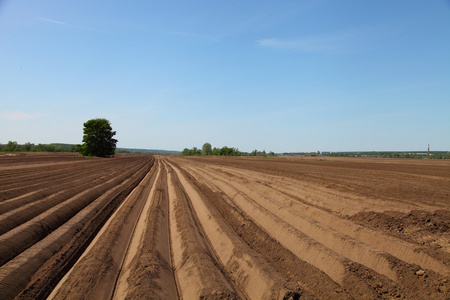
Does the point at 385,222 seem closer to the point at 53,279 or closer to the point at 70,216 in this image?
the point at 53,279

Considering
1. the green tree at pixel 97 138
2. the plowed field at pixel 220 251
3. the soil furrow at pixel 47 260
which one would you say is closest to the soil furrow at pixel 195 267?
the plowed field at pixel 220 251

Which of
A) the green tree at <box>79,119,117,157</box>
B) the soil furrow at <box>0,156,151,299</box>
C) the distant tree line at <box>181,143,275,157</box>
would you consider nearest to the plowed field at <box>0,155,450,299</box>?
the soil furrow at <box>0,156,151,299</box>

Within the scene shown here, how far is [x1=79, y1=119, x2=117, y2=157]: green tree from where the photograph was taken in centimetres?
5919

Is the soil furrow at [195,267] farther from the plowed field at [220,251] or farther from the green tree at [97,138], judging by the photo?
the green tree at [97,138]

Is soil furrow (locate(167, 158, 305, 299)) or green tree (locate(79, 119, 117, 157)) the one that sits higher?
green tree (locate(79, 119, 117, 157))

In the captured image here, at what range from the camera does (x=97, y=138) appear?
198 feet

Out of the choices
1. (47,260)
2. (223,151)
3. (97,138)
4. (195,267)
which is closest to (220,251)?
(195,267)

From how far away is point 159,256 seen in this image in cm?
578

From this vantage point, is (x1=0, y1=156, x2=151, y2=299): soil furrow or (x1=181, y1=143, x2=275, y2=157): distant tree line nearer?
(x1=0, y1=156, x2=151, y2=299): soil furrow

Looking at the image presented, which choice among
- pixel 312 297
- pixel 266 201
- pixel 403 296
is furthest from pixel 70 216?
pixel 403 296

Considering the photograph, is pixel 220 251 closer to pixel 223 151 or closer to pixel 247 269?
pixel 247 269

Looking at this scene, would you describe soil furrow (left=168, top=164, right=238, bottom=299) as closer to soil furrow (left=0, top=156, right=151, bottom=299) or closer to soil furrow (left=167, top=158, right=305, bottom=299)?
soil furrow (left=167, top=158, right=305, bottom=299)

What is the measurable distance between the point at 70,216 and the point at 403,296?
9328 mm

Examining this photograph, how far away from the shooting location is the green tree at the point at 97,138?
59188 millimetres
